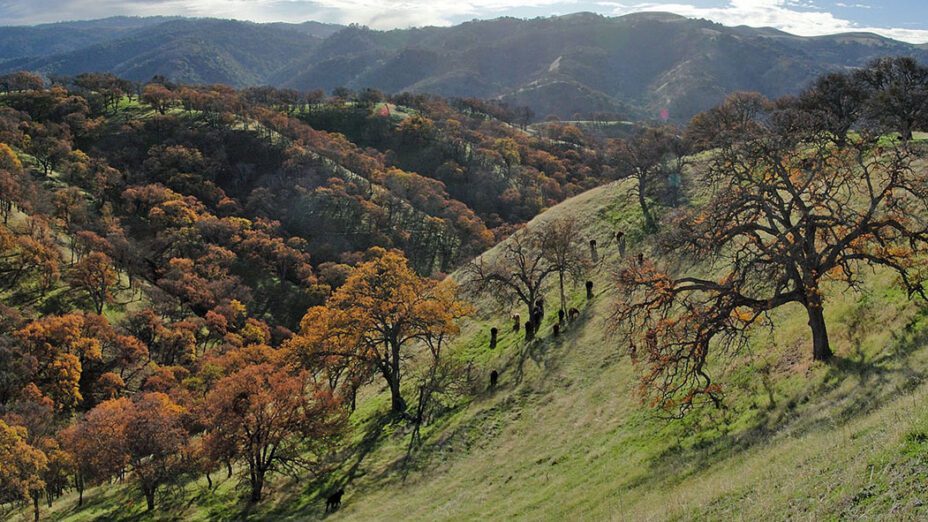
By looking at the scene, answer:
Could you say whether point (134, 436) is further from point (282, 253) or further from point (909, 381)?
point (282, 253)

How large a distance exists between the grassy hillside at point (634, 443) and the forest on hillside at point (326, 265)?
1.69 metres

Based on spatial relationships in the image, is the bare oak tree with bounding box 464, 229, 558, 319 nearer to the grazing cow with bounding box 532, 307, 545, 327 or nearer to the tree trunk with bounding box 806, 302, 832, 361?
the grazing cow with bounding box 532, 307, 545, 327

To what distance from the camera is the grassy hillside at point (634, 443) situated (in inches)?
578

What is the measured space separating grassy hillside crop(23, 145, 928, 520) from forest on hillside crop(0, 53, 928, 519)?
1691 mm

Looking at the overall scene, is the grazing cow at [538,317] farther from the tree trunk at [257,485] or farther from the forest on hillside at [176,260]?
the tree trunk at [257,485]

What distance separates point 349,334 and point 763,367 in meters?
31.1

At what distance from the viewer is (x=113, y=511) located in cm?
4747

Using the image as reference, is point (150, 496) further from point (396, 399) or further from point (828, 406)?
point (828, 406)

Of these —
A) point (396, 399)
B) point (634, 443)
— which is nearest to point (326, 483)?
point (396, 399)

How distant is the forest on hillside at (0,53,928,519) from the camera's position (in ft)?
82.6

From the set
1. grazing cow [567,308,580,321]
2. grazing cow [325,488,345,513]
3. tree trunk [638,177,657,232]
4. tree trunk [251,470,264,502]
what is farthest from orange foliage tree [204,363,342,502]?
tree trunk [638,177,657,232]

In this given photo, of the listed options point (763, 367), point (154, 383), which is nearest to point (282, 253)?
point (154, 383)

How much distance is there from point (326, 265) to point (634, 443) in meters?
121

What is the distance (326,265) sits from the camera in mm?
139750
